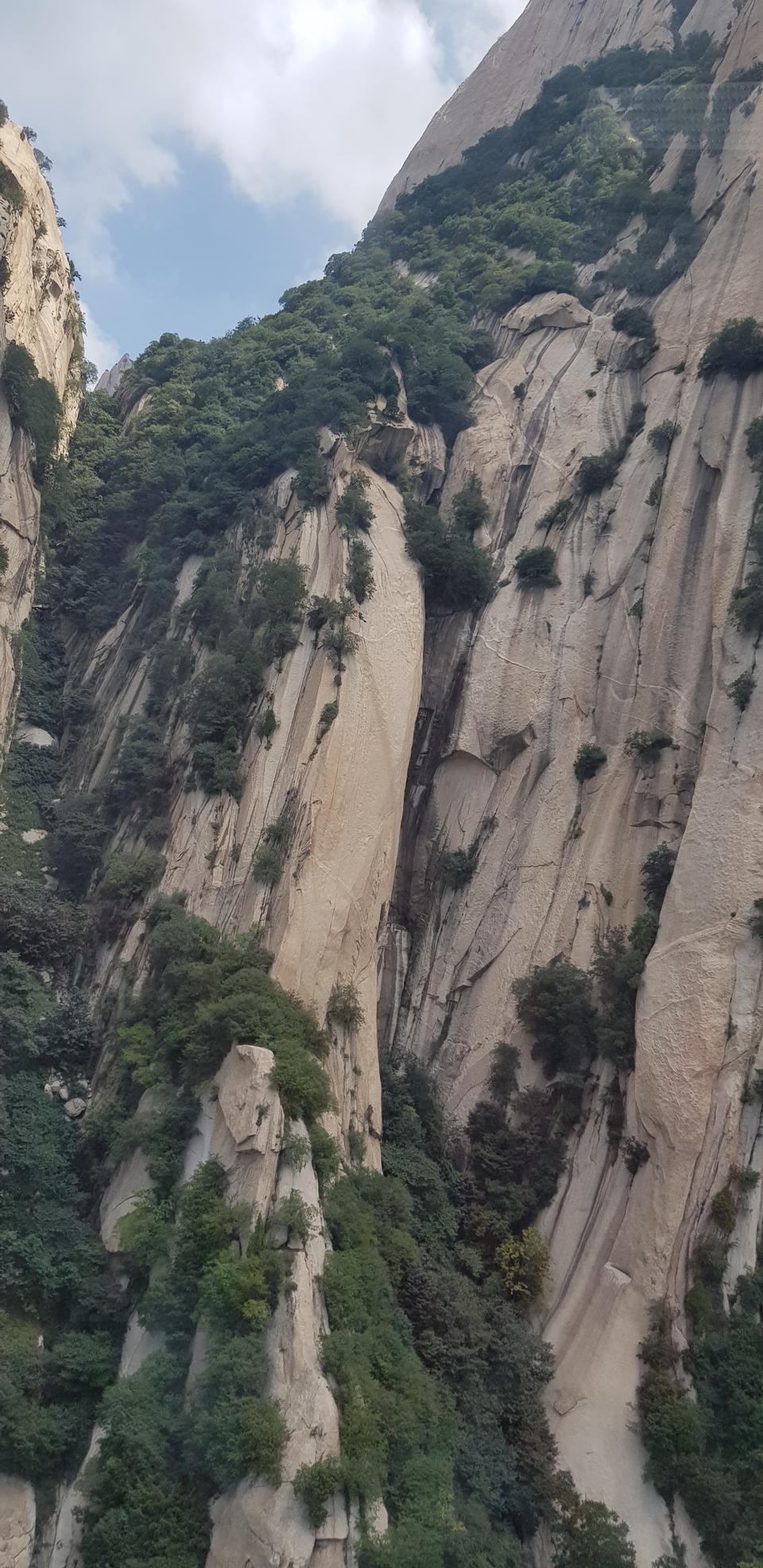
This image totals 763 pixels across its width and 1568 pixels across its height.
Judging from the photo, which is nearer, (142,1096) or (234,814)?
(142,1096)

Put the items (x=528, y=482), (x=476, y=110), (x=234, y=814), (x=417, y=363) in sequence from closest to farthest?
(x=234, y=814) < (x=528, y=482) < (x=417, y=363) < (x=476, y=110)

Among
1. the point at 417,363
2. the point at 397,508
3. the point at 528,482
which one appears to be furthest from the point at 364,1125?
the point at 417,363

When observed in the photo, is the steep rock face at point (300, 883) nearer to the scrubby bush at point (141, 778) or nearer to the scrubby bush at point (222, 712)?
the scrubby bush at point (222, 712)

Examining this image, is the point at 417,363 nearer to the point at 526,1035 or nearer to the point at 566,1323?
the point at 526,1035

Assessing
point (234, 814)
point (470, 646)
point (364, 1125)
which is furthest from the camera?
point (470, 646)

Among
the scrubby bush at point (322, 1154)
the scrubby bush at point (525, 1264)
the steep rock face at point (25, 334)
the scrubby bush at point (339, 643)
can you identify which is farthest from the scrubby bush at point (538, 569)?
the scrubby bush at point (525, 1264)

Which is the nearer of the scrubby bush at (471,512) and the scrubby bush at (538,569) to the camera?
the scrubby bush at (538,569)

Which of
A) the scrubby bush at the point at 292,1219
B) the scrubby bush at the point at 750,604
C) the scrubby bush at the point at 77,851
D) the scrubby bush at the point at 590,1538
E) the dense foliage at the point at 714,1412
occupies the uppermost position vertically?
the scrubby bush at the point at 750,604

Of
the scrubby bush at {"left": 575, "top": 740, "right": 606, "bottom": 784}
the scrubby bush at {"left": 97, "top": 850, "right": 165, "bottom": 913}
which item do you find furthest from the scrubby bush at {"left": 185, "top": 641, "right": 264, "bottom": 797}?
the scrubby bush at {"left": 575, "top": 740, "right": 606, "bottom": 784}
